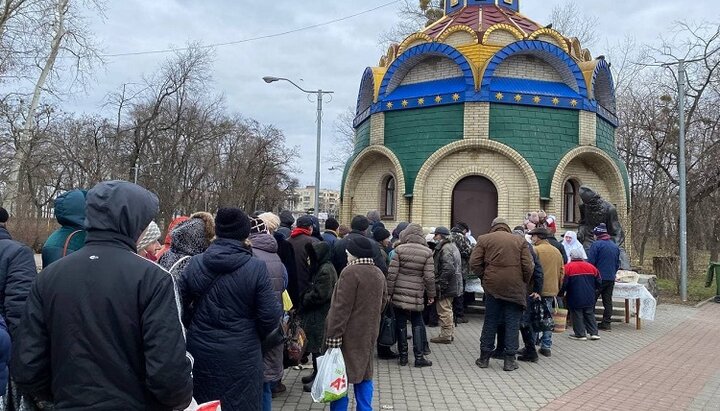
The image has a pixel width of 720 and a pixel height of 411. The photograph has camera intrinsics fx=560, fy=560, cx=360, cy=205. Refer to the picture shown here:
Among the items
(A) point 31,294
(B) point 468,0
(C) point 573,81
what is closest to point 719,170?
(C) point 573,81

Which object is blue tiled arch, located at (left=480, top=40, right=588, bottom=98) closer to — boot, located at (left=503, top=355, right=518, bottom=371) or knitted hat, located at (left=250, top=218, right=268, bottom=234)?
boot, located at (left=503, top=355, right=518, bottom=371)

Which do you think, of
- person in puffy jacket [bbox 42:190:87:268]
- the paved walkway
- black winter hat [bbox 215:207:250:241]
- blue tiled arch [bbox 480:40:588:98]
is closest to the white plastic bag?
the paved walkway

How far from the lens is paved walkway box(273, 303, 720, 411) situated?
5.96 meters

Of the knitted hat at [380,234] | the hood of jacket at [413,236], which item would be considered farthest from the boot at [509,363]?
the knitted hat at [380,234]

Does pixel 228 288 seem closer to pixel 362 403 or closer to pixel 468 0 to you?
pixel 362 403

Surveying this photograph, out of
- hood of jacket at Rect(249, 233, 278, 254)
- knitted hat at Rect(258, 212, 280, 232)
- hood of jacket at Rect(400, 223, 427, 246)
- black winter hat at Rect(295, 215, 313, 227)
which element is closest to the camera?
hood of jacket at Rect(249, 233, 278, 254)

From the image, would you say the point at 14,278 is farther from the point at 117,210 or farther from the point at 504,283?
the point at 504,283

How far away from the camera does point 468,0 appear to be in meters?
21.0

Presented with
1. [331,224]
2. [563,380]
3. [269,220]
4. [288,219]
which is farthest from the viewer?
[288,219]

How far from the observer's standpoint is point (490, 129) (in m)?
16.3

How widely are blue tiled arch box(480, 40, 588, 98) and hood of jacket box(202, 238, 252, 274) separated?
44.9 ft

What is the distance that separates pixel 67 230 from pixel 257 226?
1.65 metres

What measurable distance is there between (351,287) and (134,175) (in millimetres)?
29355

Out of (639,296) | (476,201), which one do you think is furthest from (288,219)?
(476,201)
